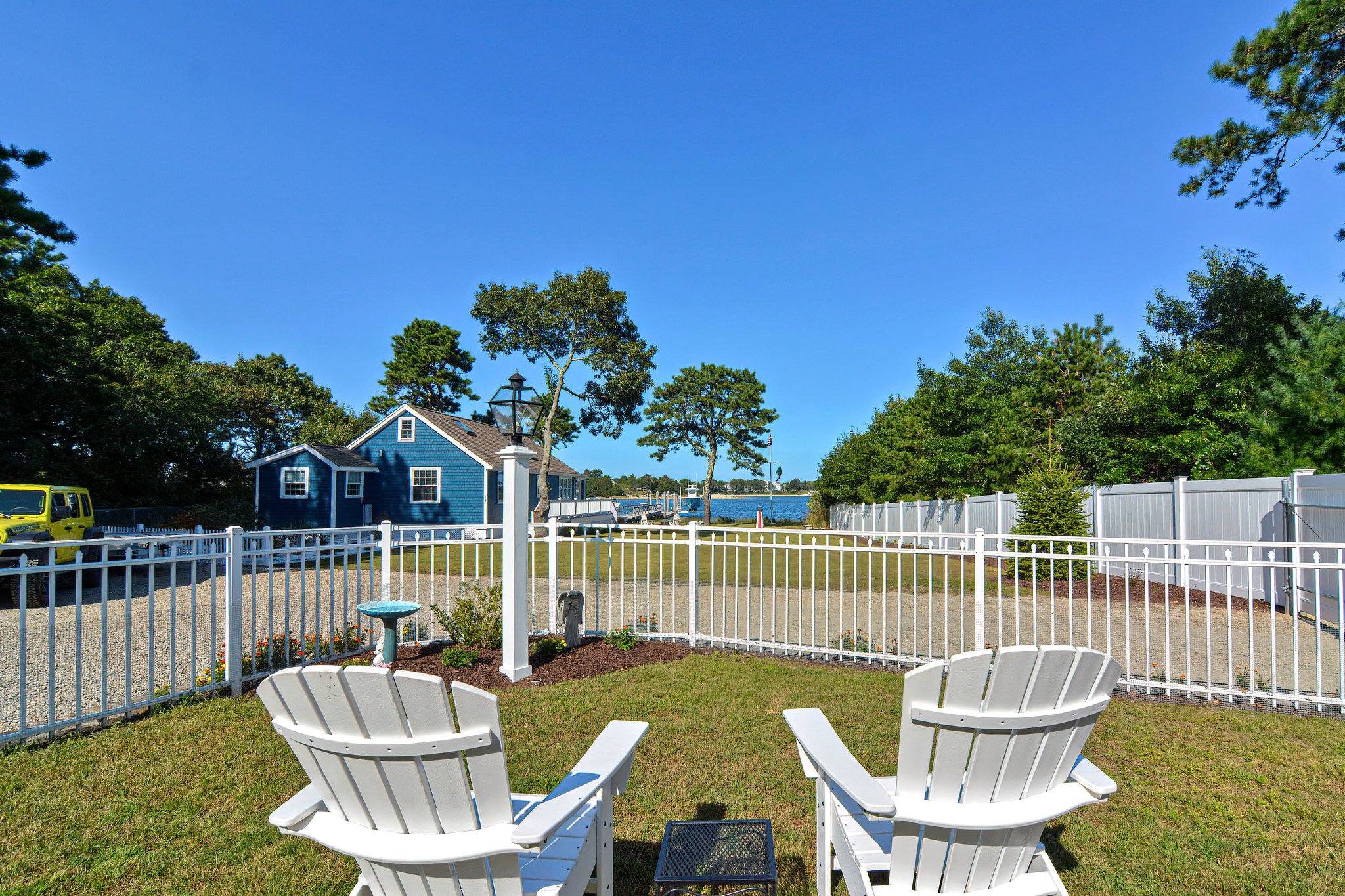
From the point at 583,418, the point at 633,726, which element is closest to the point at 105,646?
the point at 633,726

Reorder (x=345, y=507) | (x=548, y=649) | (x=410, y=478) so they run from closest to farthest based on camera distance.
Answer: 1. (x=548, y=649)
2. (x=345, y=507)
3. (x=410, y=478)

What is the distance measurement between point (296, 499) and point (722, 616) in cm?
2134

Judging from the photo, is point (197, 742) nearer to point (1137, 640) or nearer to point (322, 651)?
point (322, 651)

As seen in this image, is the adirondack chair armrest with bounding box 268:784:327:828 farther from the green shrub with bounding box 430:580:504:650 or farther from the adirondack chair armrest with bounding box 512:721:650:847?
the green shrub with bounding box 430:580:504:650

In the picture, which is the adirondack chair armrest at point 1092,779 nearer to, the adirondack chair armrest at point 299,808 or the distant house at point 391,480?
the adirondack chair armrest at point 299,808

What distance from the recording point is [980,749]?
203 centimetres

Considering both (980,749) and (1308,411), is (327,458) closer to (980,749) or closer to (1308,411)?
(980,749)

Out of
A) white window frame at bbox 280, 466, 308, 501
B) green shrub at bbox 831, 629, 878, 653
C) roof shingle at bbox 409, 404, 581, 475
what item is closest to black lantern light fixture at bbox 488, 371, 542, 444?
green shrub at bbox 831, 629, 878, 653

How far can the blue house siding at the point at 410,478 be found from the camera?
24766 mm

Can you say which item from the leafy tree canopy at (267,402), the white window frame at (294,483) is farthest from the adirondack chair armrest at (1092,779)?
the leafy tree canopy at (267,402)

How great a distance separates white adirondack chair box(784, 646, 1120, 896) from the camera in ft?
6.58

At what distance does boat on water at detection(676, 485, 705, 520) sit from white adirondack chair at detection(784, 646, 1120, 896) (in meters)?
42.2

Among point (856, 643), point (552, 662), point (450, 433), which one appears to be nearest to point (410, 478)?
point (450, 433)

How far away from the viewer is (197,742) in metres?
4.18
